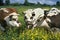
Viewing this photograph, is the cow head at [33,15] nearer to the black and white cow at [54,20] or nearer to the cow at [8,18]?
the cow at [8,18]

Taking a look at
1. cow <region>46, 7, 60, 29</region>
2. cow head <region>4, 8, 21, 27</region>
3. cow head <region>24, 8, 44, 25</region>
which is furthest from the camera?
cow head <region>4, 8, 21, 27</region>

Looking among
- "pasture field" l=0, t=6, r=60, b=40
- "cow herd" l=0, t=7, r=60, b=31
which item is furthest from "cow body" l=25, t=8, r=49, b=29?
"pasture field" l=0, t=6, r=60, b=40

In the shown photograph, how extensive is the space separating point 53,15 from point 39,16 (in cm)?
115

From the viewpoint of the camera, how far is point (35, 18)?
49.3ft

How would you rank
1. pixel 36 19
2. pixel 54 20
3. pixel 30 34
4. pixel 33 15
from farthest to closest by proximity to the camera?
pixel 33 15 < pixel 36 19 < pixel 54 20 < pixel 30 34

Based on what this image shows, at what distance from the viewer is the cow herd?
1356cm

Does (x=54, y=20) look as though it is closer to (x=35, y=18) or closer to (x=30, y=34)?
(x=30, y=34)

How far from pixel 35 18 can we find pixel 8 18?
1648 mm

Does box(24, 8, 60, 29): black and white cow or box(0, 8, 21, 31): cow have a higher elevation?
box(24, 8, 60, 29): black and white cow

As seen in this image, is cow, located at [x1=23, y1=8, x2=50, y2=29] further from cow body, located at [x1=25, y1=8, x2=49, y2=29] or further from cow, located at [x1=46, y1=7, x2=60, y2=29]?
cow, located at [x1=46, y1=7, x2=60, y2=29]

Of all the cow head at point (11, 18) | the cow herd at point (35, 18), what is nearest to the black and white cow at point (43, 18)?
the cow herd at point (35, 18)

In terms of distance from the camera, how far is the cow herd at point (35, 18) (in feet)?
44.5

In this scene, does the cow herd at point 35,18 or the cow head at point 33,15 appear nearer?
the cow herd at point 35,18

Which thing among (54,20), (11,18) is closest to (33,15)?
(11,18)
